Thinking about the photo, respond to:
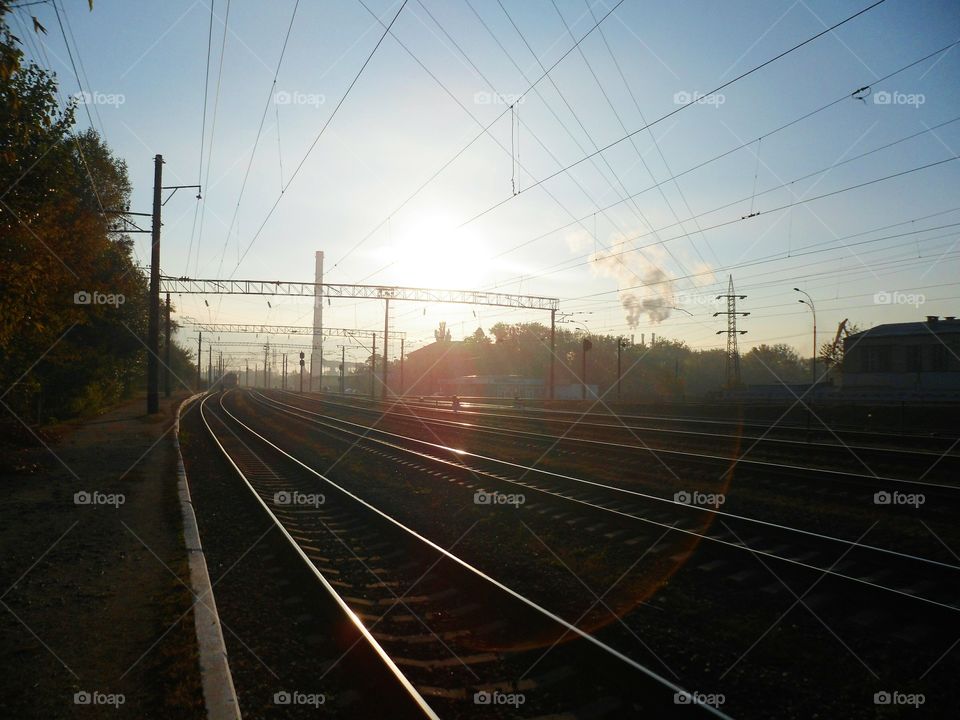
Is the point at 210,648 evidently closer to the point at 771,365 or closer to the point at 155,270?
the point at 155,270

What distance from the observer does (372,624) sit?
21.0 ft

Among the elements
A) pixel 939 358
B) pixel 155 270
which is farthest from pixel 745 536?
pixel 939 358

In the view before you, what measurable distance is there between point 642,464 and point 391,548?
9.89 metres

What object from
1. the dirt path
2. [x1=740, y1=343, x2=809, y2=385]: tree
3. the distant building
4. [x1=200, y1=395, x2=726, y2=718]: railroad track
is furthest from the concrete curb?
[x1=740, y1=343, x2=809, y2=385]: tree

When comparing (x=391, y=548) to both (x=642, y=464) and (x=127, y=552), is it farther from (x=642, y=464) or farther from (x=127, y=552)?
(x=642, y=464)

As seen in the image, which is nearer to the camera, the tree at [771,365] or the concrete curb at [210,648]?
the concrete curb at [210,648]

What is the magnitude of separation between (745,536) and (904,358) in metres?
52.6

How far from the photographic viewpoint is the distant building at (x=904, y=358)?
4938 cm

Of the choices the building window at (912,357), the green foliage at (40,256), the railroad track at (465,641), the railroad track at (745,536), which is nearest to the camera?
the railroad track at (465,641)

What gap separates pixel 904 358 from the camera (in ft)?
174

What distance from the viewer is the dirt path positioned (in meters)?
4.82

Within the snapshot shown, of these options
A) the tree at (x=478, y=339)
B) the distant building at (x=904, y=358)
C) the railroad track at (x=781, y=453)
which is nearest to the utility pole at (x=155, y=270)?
the railroad track at (x=781, y=453)

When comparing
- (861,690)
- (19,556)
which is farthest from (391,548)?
(861,690)

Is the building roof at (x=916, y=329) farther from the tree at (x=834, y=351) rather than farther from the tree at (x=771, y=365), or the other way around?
the tree at (x=771, y=365)
